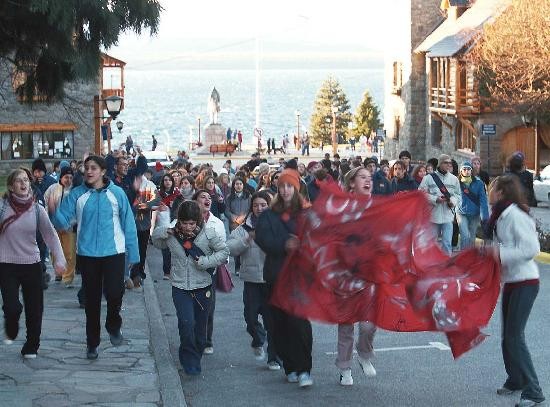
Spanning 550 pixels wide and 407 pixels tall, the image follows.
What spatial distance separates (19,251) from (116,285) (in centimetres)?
87

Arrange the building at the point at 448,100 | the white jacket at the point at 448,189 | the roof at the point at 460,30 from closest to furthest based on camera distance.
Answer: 1. the white jacket at the point at 448,189
2. the roof at the point at 460,30
3. the building at the point at 448,100

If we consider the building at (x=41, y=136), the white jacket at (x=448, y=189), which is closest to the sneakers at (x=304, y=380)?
the white jacket at (x=448, y=189)

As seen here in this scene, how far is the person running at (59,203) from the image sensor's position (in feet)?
48.1

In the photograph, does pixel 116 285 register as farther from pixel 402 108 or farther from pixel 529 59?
pixel 402 108

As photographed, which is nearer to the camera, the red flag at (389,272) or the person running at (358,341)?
the red flag at (389,272)

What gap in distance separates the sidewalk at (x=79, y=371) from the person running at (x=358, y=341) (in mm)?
1425

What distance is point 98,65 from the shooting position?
1209cm

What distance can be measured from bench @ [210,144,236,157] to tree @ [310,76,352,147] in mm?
23780

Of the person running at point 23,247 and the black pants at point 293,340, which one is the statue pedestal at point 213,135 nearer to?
the person running at point 23,247

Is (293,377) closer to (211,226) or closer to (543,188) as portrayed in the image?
(211,226)

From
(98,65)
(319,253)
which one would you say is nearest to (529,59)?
(98,65)

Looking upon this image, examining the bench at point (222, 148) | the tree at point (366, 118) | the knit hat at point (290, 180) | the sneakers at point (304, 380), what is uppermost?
the tree at point (366, 118)

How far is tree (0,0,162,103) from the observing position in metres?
10.8

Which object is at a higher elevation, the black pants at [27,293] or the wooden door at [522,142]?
the wooden door at [522,142]
